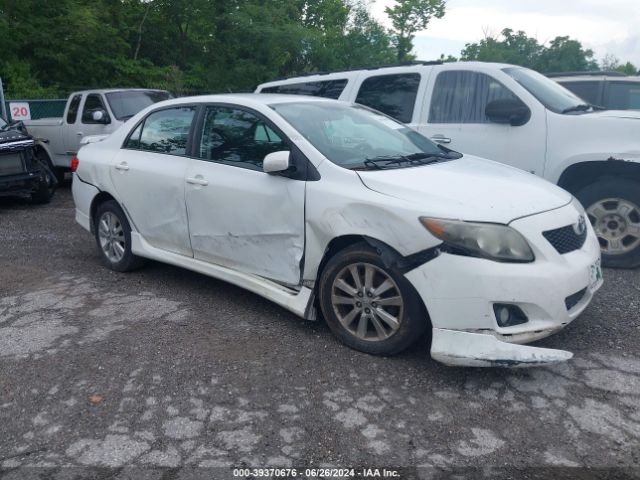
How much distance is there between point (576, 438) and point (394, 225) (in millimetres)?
1494

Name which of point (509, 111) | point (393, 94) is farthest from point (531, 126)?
point (393, 94)

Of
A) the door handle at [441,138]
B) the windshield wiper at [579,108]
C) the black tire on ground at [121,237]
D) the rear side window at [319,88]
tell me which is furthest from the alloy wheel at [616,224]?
the black tire on ground at [121,237]

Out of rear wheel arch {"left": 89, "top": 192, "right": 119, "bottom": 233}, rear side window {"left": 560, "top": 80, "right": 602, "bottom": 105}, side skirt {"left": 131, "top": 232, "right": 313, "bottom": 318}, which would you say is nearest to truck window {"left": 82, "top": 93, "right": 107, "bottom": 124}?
rear wheel arch {"left": 89, "top": 192, "right": 119, "bottom": 233}

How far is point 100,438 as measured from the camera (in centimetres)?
328

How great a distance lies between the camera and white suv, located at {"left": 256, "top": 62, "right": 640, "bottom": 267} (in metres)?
5.79

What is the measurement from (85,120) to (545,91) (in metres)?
7.68

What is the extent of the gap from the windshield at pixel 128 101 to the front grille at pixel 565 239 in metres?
8.20

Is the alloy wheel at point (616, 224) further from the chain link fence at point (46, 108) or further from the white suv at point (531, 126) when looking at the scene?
the chain link fence at point (46, 108)

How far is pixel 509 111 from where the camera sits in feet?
20.0

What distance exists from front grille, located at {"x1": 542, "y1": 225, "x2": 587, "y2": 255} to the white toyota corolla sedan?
0.01 metres

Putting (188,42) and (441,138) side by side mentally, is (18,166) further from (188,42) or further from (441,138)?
(188,42)

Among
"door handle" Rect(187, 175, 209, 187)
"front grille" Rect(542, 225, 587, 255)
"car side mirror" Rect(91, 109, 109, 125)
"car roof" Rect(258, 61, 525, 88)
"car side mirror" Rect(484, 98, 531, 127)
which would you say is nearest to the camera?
"front grille" Rect(542, 225, 587, 255)

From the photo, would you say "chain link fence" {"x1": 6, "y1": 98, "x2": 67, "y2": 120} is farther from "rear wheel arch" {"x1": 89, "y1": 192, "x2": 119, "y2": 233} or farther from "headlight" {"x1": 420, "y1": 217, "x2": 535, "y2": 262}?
"headlight" {"x1": 420, "y1": 217, "x2": 535, "y2": 262}

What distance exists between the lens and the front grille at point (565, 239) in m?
3.86
